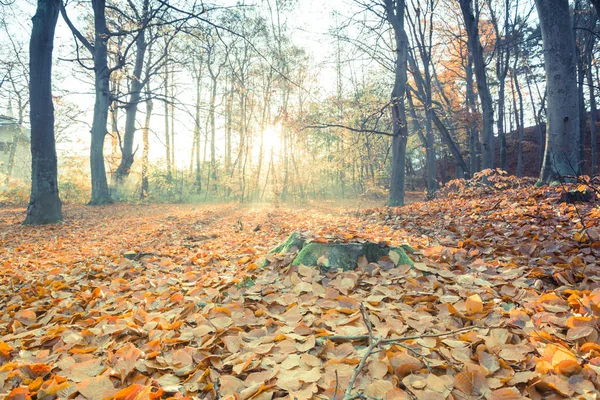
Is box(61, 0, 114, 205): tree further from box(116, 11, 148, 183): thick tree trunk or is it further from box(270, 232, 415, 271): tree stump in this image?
box(270, 232, 415, 271): tree stump

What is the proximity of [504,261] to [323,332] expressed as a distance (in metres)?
1.59

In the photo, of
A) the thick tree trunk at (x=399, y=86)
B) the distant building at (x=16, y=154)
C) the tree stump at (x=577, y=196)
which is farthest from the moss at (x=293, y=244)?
the distant building at (x=16, y=154)

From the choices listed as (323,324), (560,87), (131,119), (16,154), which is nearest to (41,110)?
(323,324)

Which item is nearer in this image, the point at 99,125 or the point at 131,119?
the point at 99,125

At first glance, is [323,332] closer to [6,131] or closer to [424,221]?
[424,221]

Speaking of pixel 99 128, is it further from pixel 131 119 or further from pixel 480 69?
pixel 480 69

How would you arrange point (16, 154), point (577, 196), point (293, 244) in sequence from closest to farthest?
point (293, 244), point (577, 196), point (16, 154)

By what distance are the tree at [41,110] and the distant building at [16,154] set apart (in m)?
15.1

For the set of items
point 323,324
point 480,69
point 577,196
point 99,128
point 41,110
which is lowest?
point 323,324

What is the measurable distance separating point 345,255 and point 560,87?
3815mm

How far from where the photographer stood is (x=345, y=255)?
2.36 metres

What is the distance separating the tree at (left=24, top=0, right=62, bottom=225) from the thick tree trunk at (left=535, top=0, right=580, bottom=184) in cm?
766

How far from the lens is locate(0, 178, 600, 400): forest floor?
1.15 metres

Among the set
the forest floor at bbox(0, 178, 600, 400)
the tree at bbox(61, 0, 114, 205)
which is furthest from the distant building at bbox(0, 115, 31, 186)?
the forest floor at bbox(0, 178, 600, 400)
